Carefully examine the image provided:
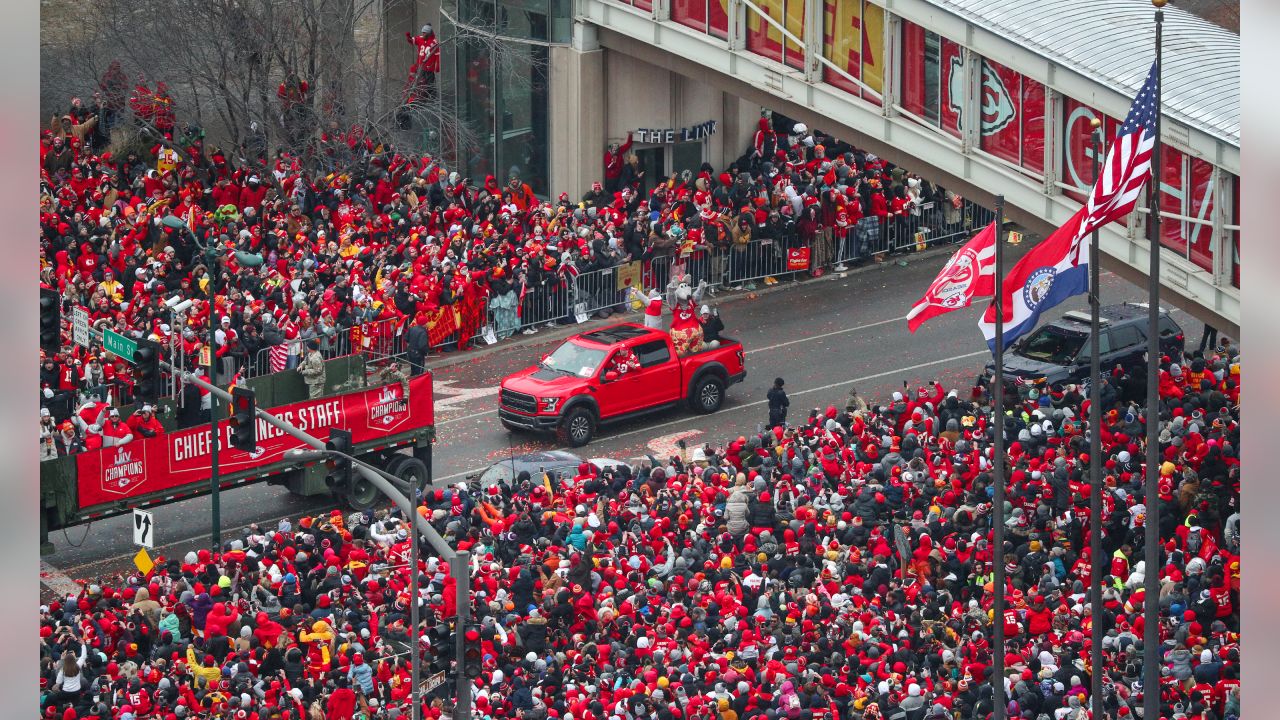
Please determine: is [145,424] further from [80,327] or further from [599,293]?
[599,293]

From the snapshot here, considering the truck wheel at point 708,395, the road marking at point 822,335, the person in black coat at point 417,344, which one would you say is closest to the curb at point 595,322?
the person in black coat at point 417,344

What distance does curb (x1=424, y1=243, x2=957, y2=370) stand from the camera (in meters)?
35.1

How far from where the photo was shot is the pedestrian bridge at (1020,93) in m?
22.7

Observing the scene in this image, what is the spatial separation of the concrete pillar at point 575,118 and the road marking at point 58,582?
16475 millimetres

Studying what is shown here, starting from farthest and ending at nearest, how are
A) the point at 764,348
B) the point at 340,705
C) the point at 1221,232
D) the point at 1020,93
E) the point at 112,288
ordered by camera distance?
the point at 764,348 → the point at 112,288 → the point at 1020,93 → the point at 1221,232 → the point at 340,705

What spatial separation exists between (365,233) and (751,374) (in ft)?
29.7

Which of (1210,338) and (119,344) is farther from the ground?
(119,344)

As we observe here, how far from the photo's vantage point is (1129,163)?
14.3 meters

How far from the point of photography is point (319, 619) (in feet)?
70.5

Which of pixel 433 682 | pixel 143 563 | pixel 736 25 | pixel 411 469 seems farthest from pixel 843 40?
pixel 433 682

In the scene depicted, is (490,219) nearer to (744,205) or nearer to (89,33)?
(744,205)

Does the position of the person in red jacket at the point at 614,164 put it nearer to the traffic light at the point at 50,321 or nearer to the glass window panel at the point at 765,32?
the glass window panel at the point at 765,32
